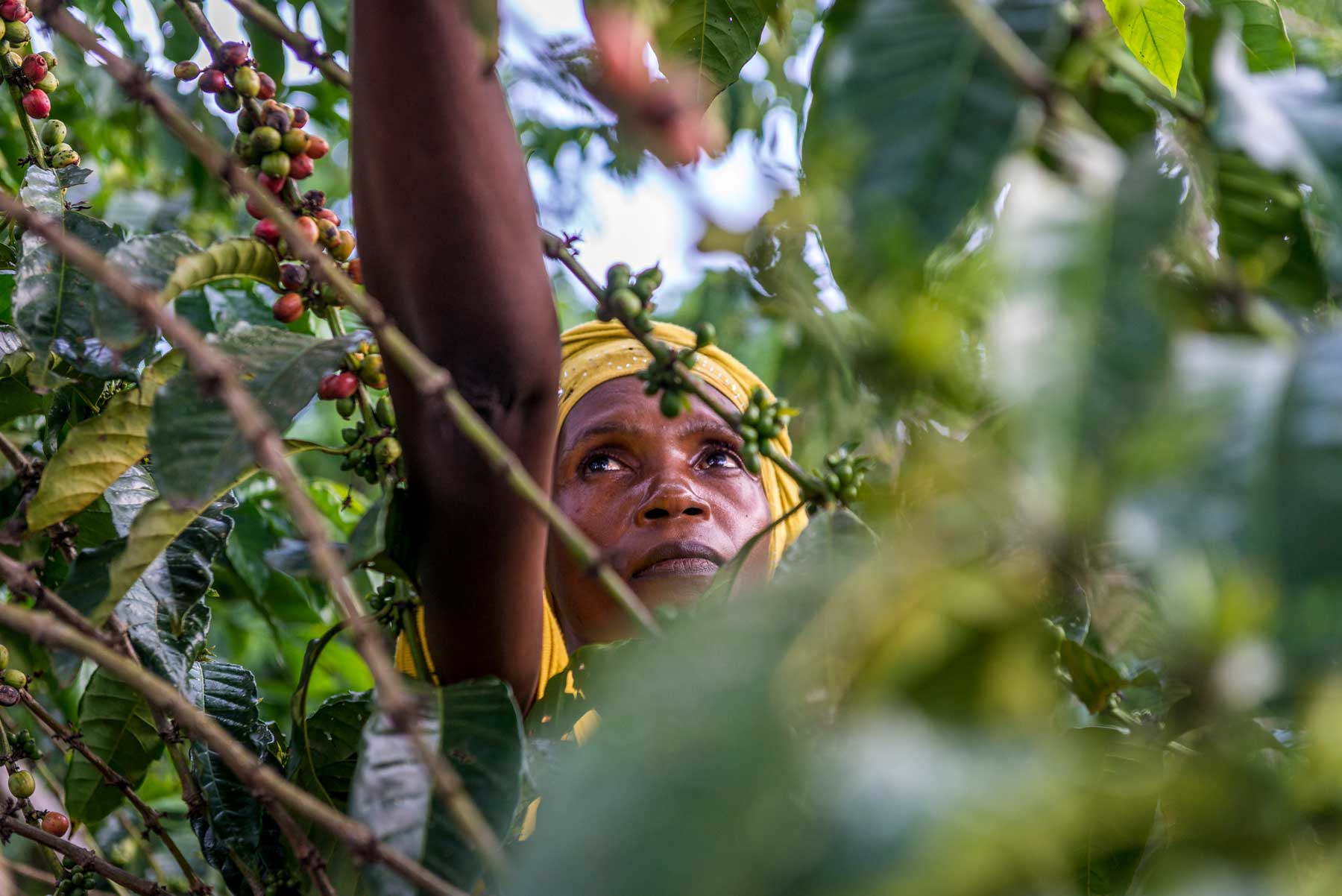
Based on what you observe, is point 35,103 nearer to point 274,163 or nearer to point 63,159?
point 63,159

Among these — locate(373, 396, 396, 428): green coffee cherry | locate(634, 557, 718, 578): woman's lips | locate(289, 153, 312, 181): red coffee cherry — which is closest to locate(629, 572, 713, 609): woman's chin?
locate(634, 557, 718, 578): woman's lips

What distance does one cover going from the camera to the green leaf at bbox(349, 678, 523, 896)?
2.24 ft

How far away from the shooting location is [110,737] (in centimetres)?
119

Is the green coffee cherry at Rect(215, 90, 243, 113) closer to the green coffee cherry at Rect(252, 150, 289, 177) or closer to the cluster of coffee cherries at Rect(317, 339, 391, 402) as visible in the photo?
the green coffee cherry at Rect(252, 150, 289, 177)

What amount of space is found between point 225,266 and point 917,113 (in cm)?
63

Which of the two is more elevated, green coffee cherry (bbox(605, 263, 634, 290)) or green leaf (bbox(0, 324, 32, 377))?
green coffee cherry (bbox(605, 263, 634, 290))

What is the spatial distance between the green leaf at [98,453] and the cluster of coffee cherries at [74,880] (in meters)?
0.40

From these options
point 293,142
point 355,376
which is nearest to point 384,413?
point 355,376

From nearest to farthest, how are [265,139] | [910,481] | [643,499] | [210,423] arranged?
[910,481]
[210,423]
[265,139]
[643,499]

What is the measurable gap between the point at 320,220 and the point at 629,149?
0.36 m

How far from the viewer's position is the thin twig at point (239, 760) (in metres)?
0.62

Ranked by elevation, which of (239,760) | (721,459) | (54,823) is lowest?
(54,823)

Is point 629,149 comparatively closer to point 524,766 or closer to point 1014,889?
point 524,766

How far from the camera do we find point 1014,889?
38 cm
